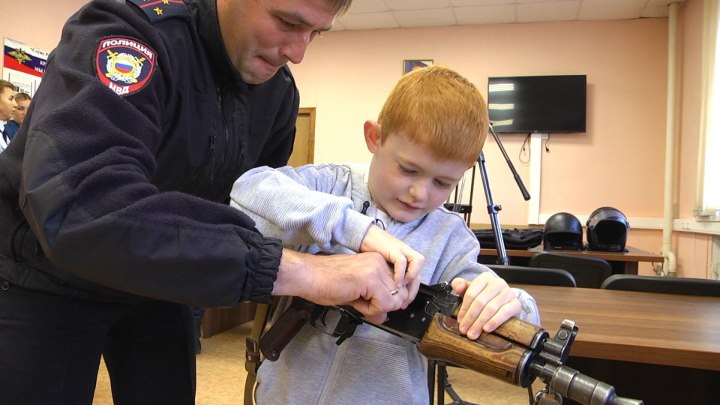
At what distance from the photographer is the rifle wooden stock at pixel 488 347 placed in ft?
2.46

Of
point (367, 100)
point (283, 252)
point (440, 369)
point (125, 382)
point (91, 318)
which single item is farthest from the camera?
point (367, 100)

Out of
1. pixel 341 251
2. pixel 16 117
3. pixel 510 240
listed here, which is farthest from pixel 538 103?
pixel 341 251

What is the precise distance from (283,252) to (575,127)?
590 centimetres

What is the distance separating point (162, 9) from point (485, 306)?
2.53ft

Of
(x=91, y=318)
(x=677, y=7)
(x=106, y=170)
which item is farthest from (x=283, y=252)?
(x=677, y=7)

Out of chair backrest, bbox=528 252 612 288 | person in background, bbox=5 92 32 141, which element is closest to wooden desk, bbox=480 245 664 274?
chair backrest, bbox=528 252 612 288

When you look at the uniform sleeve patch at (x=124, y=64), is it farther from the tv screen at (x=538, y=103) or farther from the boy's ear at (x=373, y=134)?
the tv screen at (x=538, y=103)

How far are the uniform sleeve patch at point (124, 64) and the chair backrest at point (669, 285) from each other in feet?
6.08

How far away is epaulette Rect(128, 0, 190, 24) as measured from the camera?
36.8 inches

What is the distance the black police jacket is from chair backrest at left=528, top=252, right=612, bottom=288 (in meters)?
2.10

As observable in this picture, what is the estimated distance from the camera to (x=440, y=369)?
2102 mm

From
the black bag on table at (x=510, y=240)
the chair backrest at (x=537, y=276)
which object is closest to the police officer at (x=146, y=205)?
the chair backrest at (x=537, y=276)

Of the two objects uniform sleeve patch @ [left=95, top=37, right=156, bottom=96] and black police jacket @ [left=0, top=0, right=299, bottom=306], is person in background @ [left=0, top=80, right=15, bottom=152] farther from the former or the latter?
uniform sleeve patch @ [left=95, top=37, right=156, bottom=96]

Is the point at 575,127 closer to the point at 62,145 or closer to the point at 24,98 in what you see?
the point at 24,98
